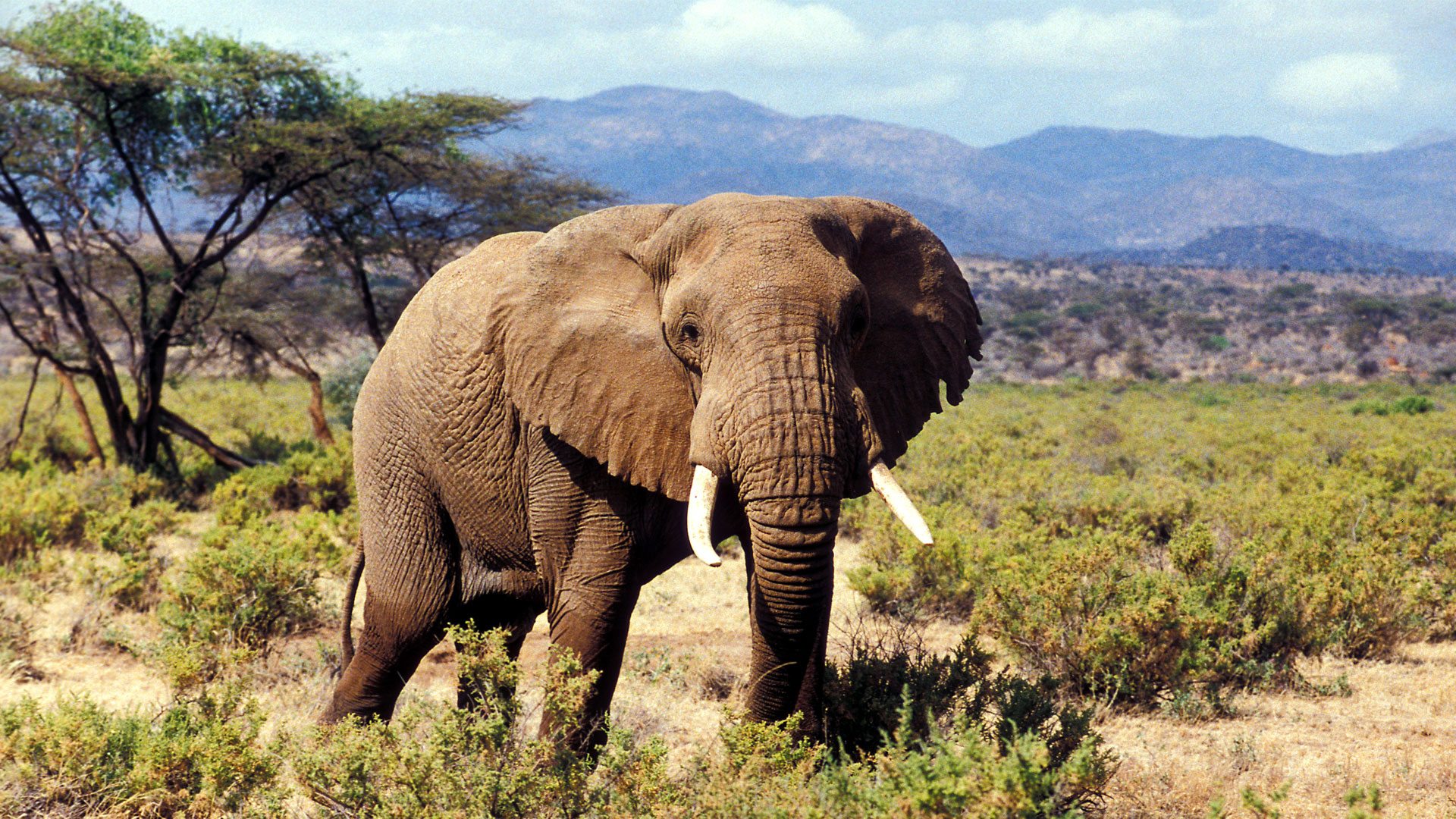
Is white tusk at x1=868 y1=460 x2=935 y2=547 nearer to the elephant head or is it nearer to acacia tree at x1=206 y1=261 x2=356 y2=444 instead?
the elephant head

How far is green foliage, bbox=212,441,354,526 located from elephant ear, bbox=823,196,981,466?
805 centimetres

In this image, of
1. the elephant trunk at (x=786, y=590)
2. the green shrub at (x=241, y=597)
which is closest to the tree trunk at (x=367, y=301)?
the green shrub at (x=241, y=597)

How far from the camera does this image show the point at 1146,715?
5.84 meters

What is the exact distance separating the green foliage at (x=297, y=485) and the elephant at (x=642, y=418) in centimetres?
661

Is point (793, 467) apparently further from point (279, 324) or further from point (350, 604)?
point (279, 324)

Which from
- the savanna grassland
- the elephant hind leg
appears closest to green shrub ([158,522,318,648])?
the savanna grassland

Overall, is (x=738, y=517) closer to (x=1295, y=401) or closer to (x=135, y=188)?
(x=135, y=188)

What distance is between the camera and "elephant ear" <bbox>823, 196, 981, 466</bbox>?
13.6 feet

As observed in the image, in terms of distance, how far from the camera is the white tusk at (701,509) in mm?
3396

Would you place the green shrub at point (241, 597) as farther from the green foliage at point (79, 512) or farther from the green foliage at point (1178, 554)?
the green foliage at point (1178, 554)

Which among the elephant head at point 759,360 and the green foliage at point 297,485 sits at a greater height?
the elephant head at point 759,360

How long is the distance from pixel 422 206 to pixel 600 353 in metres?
13.7

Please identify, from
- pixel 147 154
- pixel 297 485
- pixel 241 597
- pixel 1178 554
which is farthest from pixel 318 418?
pixel 1178 554

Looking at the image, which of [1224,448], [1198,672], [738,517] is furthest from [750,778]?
[1224,448]
